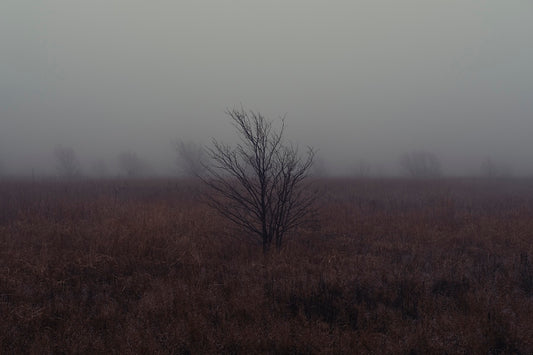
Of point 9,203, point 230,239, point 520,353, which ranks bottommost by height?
point 520,353

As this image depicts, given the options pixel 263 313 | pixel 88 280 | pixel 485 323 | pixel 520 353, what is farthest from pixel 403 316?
pixel 88 280

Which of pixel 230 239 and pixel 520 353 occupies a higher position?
pixel 230 239

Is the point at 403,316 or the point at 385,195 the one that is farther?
the point at 385,195

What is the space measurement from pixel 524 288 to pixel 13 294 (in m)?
7.70

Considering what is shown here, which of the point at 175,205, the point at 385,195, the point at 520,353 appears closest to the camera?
the point at 520,353

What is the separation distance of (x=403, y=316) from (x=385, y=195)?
11.3 meters

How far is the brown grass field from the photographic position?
3.13 meters

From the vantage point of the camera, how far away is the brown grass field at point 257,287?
3.13 meters

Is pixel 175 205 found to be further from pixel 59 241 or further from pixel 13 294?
pixel 13 294

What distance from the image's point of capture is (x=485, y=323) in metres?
3.38

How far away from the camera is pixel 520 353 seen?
2.99 meters

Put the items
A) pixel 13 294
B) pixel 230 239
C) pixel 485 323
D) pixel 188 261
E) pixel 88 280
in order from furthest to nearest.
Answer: pixel 230 239 → pixel 188 261 → pixel 88 280 → pixel 13 294 → pixel 485 323

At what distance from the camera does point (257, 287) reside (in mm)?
4270

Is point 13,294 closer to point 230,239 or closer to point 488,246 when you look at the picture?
point 230,239
